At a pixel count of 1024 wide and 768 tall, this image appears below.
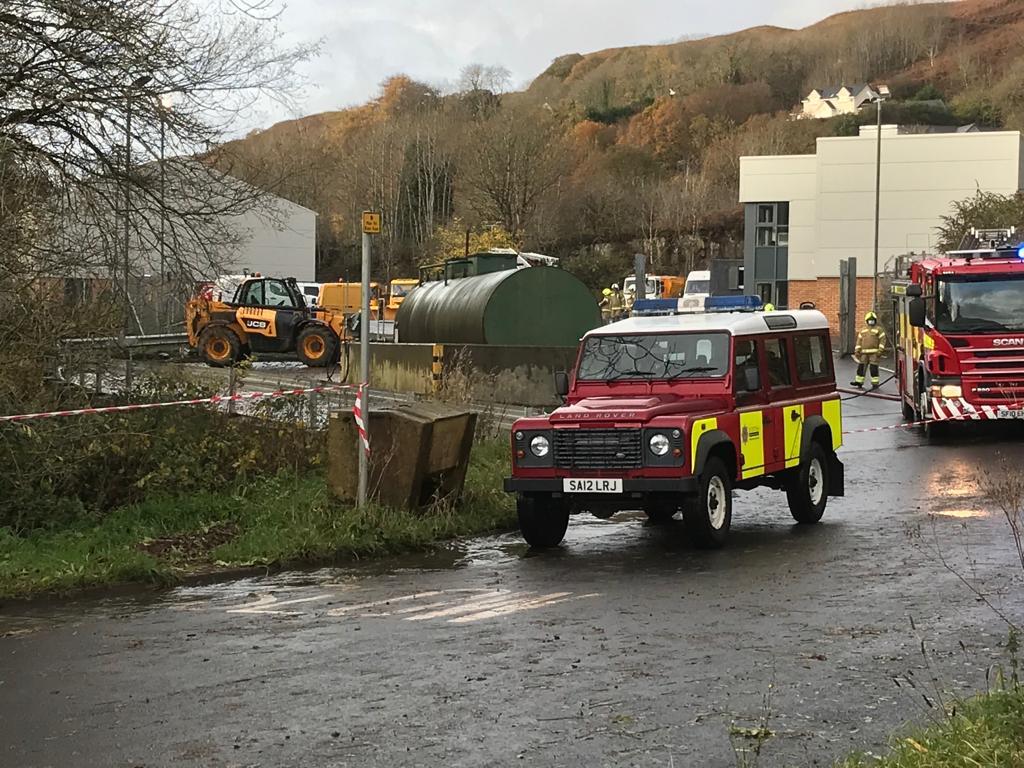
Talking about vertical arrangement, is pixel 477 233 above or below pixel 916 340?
above

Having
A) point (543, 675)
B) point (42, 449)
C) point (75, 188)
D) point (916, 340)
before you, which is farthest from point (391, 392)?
point (543, 675)

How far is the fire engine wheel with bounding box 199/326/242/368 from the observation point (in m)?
33.5

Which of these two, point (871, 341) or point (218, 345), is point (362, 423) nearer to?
point (871, 341)

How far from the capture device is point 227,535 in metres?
12.2

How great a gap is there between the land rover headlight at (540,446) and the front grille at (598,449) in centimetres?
9

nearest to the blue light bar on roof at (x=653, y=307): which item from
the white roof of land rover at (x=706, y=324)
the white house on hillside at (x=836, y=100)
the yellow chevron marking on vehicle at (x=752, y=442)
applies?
the white roof of land rover at (x=706, y=324)

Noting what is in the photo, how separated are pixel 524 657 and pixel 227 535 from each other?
549 cm

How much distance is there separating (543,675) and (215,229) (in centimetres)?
1011

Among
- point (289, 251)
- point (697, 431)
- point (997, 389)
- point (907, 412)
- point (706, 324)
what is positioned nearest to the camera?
point (697, 431)

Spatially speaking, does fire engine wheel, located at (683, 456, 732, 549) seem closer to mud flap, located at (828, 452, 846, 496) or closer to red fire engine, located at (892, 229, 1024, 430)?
mud flap, located at (828, 452, 846, 496)

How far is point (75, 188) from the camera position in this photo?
48.0 feet

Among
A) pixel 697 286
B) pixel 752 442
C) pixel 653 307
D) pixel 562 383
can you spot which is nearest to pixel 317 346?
pixel 697 286

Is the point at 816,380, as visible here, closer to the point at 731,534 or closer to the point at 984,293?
the point at 731,534

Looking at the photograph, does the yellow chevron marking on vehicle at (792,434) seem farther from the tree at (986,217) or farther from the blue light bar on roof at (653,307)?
the tree at (986,217)
